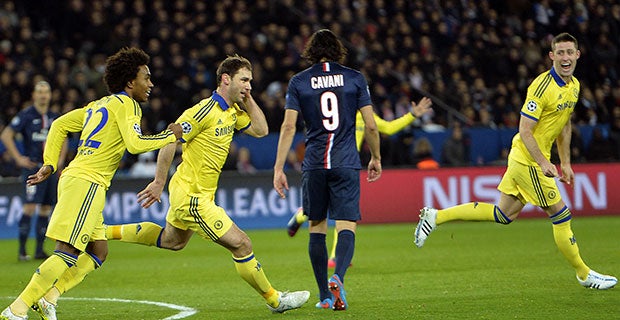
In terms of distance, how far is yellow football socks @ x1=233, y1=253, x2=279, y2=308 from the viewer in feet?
26.5

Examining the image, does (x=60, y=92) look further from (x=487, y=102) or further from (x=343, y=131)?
(x=343, y=131)

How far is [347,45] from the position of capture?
23.0 meters

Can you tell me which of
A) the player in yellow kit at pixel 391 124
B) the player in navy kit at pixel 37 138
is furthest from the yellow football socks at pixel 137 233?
the player in navy kit at pixel 37 138

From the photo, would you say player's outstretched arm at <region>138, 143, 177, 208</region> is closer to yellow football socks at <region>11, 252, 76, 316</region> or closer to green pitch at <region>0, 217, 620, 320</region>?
yellow football socks at <region>11, 252, 76, 316</region>

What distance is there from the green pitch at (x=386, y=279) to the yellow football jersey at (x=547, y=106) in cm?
138

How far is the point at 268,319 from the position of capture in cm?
797

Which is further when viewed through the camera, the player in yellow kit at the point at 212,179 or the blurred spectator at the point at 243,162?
the blurred spectator at the point at 243,162

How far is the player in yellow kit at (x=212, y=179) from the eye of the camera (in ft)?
26.7

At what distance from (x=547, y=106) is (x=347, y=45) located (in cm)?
1389

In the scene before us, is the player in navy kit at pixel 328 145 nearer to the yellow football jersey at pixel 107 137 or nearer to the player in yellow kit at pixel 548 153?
the yellow football jersey at pixel 107 137

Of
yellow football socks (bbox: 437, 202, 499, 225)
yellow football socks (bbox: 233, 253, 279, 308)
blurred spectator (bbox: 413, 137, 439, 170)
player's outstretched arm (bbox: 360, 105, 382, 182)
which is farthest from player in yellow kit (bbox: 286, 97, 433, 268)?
blurred spectator (bbox: 413, 137, 439, 170)

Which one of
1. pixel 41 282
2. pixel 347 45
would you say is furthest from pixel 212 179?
pixel 347 45

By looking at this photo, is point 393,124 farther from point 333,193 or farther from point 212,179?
point 212,179

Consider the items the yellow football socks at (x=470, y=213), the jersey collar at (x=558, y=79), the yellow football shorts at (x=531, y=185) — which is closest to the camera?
the jersey collar at (x=558, y=79)
